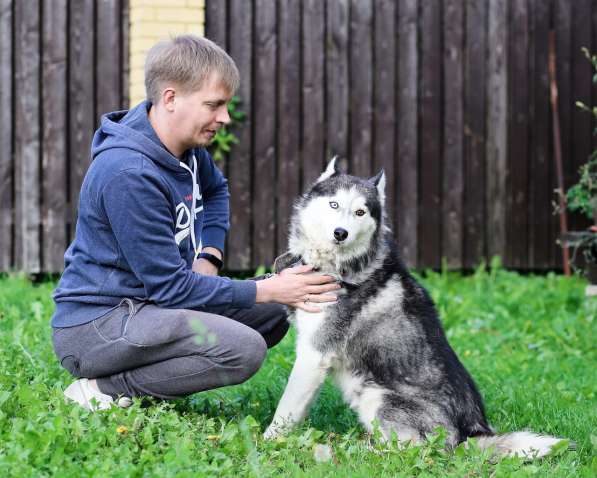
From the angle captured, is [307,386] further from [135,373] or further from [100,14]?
[100,14]

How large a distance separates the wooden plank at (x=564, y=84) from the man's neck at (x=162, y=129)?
5.34 metres

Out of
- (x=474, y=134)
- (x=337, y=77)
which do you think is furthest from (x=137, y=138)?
(x=474, y=134)

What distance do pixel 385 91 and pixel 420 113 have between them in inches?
15.9

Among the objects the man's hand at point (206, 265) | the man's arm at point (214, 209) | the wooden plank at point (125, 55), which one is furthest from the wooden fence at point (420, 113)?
the man's hand at point (206, 265)

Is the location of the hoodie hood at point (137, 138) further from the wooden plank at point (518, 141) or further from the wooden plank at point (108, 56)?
the wooden plank at point (518, 141)

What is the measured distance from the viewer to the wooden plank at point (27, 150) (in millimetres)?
6871

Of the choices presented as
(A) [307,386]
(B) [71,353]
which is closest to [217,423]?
(A) [307,386]

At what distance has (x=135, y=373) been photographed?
3.45 m

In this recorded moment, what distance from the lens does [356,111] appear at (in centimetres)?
748

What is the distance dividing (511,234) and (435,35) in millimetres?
2027

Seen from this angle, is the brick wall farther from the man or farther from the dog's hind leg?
the dog's hind leg

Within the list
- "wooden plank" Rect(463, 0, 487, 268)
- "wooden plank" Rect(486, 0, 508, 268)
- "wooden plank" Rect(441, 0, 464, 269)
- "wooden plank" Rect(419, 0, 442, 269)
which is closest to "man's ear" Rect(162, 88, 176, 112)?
"wooden plank" Rect(419, 0, 442, 269)

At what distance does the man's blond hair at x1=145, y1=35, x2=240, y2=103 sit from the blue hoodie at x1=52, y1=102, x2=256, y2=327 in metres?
0.19

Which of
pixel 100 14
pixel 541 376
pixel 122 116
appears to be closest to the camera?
pixel 122 116
